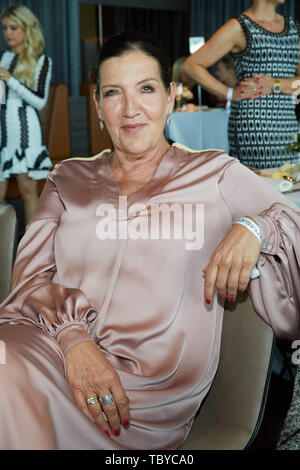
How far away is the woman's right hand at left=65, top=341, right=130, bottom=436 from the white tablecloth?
11.9 feet

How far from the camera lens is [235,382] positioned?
47.4 inches

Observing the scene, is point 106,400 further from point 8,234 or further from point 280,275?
point 8,234

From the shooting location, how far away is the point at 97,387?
3.62ft

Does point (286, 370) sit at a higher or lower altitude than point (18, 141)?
lower

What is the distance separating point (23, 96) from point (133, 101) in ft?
8.78

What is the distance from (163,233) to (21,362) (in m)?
0.40

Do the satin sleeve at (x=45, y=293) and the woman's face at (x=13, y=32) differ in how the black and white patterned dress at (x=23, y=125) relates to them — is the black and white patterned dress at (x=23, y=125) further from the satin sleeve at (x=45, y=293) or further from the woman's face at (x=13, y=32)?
the satin sleeve at (x=45, y=293)

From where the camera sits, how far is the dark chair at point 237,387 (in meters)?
1.14

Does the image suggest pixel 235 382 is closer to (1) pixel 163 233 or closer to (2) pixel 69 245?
(1) pixel 163 233

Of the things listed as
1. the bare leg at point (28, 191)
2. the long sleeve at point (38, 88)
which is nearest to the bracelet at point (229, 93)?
the long sleeve at point (38, 88)

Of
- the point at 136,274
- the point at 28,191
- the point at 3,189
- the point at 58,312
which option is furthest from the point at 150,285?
the point at 3,189

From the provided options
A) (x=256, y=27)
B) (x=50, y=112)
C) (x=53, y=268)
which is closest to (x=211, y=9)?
(x=50, y=112)

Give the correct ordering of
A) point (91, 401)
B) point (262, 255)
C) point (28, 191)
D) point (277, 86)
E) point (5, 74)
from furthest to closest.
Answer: point (28, 191), point (5, 74), point (277, 86), point (262, 255), point (91, 401)

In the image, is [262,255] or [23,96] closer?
[262,255]
